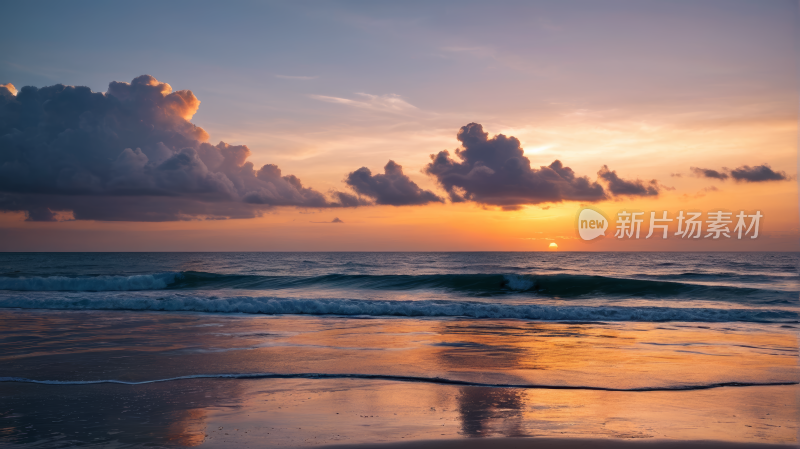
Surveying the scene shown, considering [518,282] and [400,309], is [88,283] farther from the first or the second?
[518,282]

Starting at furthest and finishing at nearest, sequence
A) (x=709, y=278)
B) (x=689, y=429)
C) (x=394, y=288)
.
Result: (x=709, y=278), (x=394, y=288), (x=689, y=429)

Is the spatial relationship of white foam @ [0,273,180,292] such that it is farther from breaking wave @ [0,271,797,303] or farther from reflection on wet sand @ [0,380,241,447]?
reflection on wet sand @ [0,380,241,447]

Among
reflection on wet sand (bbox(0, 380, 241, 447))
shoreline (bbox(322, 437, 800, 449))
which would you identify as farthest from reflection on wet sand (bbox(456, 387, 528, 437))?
reflection on wet sand (bbox(0, 380, 241, 447))

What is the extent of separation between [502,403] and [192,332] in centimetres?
1030

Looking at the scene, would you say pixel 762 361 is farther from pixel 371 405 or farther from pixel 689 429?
pixel 371 405

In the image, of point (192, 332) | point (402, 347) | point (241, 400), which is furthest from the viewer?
point (192, 332)

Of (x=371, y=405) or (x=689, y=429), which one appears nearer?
(x=689, y=429)

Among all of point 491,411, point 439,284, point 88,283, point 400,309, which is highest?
point 491,411

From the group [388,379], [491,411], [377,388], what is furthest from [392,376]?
[491,411]

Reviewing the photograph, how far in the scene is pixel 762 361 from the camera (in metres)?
10.2

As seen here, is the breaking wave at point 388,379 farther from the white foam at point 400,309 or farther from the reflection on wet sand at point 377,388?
the white foam at point 400,309

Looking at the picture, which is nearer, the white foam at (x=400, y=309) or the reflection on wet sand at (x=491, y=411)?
the reflection on wet sand at (x=491, y=411)

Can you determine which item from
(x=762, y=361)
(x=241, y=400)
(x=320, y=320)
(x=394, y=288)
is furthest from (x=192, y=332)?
(x=394, y=288)

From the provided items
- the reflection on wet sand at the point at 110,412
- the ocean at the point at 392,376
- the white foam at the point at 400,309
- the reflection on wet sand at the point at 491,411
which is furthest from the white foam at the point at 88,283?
the reflection on wet sand at the point at 491,411
